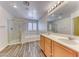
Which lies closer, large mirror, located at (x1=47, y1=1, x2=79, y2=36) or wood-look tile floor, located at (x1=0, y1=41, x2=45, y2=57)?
large mirror, located at (x1=47, y1=1, x2=79, y2=36)

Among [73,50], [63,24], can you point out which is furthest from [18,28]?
[73,50]

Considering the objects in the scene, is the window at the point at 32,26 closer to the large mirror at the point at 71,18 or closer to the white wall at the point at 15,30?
the white wall at the point at 15,30

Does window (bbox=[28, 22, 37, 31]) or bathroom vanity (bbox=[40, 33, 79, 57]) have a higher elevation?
window (bbox=[28, 22, 37, 31])

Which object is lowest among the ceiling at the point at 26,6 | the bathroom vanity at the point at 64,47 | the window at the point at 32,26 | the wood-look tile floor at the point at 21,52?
the wood-look tile floor at the point at 21,52

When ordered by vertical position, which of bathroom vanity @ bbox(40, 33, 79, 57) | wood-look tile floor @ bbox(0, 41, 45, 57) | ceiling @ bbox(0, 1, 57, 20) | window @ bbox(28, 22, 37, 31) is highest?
ceiling @ bbox(0, 1, 57, 20)

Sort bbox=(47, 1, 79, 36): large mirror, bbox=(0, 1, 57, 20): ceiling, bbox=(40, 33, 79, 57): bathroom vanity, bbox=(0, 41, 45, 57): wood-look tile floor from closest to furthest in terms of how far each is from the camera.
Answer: bbox=(40, 33, 79, 57): bathroom vanity → bbox=(47, 1, 79, 36): large mirror → bbox=(0, 1, 57, 20): ceiling → bbox=(0, 41, 45, 57): wood-look tile floor

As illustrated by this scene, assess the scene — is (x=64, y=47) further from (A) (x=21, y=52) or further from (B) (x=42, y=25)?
(B) (x=42, y=25)

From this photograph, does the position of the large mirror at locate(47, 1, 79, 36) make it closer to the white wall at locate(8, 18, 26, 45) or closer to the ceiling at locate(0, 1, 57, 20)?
the ceiling at locate(0, 1, 57, 20)

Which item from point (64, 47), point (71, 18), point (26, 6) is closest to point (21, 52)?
point (26, 6)

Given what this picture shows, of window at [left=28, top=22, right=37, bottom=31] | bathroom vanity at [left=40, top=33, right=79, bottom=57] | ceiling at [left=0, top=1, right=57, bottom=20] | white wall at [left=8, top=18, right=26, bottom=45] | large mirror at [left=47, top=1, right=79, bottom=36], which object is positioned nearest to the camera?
bathroom vanity at [left=40, top=33, right=79, bottom=57]

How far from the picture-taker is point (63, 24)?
129 inches

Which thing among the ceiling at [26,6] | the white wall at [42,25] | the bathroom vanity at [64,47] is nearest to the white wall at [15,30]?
the white wall at [42,25]

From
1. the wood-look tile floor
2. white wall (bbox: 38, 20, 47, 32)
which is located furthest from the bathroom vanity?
white wall (bbox: 38, 20, 47, 32)

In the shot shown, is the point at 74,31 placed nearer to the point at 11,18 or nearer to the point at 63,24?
the point at 63,24
